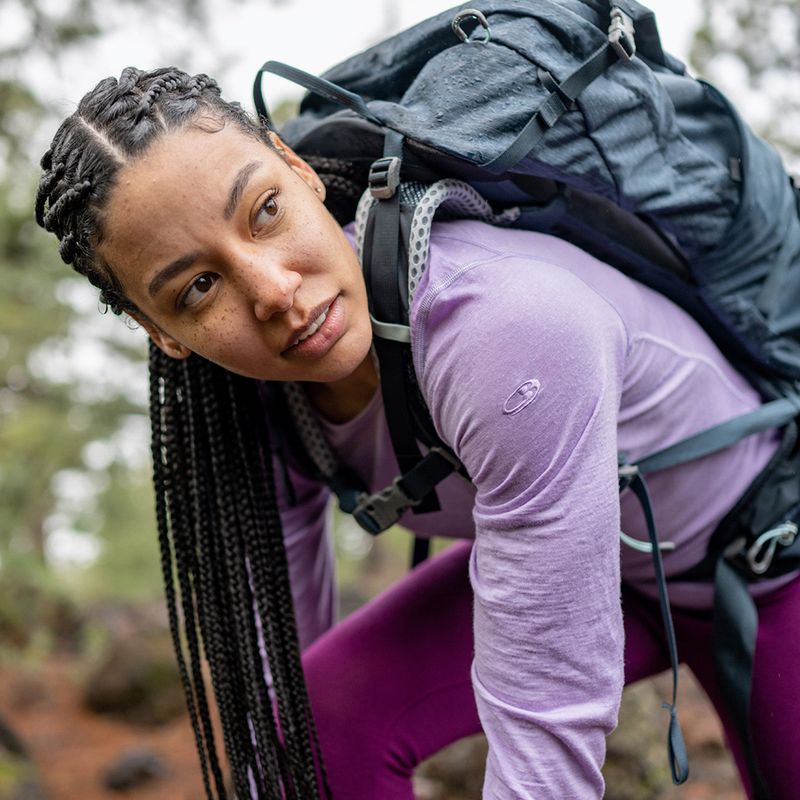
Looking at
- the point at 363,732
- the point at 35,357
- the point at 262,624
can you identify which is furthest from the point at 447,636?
the point at 35,357

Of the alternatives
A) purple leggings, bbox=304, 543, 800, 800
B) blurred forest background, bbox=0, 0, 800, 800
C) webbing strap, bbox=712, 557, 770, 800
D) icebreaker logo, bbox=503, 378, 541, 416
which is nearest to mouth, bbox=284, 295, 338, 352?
icebreaker logo, bbox=503, 378, 541, 416

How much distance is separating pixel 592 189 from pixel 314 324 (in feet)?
1.85

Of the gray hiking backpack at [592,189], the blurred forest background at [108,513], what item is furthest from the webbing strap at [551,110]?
the blurred forest background at [108,513]

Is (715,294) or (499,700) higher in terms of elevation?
(715,294)

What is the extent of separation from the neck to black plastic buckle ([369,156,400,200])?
35 centimetres

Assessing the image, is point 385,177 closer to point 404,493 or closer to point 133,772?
point 404,493

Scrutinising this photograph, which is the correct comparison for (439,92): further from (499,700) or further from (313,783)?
(313,783)

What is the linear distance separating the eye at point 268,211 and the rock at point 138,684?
20.1 ft

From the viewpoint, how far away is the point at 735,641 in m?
1.92

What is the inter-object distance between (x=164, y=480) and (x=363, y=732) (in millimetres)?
699

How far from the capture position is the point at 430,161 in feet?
5.50

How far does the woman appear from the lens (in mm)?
1521

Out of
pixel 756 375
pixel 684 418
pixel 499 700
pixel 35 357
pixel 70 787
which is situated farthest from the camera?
pixel 35 357

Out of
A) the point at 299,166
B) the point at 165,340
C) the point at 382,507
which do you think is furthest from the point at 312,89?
the point at 382,507
